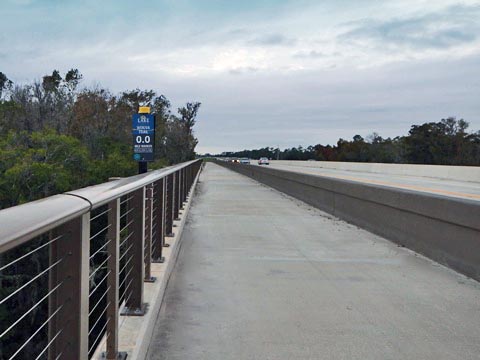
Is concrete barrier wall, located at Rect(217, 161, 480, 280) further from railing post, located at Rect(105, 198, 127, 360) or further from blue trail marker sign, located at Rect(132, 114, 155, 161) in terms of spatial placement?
blue trail marker sign, located at Rect(132, 114, 155, 161)

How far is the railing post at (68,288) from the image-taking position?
2.43 m

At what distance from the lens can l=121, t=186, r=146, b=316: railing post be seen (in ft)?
14.5

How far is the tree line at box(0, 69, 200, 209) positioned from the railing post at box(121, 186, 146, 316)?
21.0 meters

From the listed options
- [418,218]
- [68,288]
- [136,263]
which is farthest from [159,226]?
[418,218]

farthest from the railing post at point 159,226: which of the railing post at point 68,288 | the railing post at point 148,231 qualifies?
the railing post at point 68,288

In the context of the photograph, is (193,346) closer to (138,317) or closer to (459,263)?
(138,317)

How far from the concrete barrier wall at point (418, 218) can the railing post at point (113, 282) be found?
4811mm

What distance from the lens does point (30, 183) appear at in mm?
24688

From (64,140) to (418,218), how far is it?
76.4 ft

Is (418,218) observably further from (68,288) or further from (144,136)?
(144,136)

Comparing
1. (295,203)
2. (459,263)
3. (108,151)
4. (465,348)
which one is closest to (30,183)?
(108,151)

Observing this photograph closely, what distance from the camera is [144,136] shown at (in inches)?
641

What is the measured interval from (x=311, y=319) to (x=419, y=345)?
3.42 ft

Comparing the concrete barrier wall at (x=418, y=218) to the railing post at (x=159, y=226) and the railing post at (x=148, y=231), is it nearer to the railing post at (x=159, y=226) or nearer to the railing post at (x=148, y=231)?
the railing post at (x=159, y=226)
